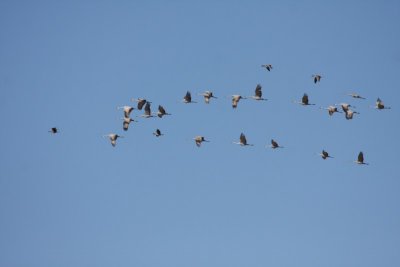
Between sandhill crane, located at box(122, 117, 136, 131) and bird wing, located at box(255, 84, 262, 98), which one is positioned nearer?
bird wing, located at box(255, 84, 262, 98)

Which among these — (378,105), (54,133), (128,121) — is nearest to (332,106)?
(378,105)

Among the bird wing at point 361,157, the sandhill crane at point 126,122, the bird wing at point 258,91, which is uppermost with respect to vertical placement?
the bird wing at point 258,91

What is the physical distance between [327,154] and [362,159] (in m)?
3.74

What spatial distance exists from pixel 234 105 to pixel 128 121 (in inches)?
402

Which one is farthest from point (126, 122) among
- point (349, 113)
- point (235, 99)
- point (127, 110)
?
point (349, 113)

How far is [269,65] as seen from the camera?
115m

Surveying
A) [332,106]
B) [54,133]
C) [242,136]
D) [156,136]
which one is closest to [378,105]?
[332,106]

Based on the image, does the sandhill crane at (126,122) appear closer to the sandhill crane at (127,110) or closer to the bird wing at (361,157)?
the sandhill crane at (127,110)

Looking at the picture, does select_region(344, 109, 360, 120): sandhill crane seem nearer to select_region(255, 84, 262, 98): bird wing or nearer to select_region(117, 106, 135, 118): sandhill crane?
select_region(255, 84, 262, 98): bird wing

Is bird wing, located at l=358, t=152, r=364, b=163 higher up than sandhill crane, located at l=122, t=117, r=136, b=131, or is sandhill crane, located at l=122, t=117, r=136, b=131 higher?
sandhill crane, located at l=122, t=117, r=136, b=131

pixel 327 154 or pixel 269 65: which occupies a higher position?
pixel 269 65

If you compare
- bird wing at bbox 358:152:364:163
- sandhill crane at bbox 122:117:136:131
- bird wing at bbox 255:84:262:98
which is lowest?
bird wing at bbox 358:152:364:163

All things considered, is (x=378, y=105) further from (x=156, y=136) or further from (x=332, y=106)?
(x=156, y=136)

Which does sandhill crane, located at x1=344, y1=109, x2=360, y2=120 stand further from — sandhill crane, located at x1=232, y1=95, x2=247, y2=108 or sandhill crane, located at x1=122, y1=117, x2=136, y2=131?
sandhill crane, located at x1=122, y1=117, x2=136, y2=131
